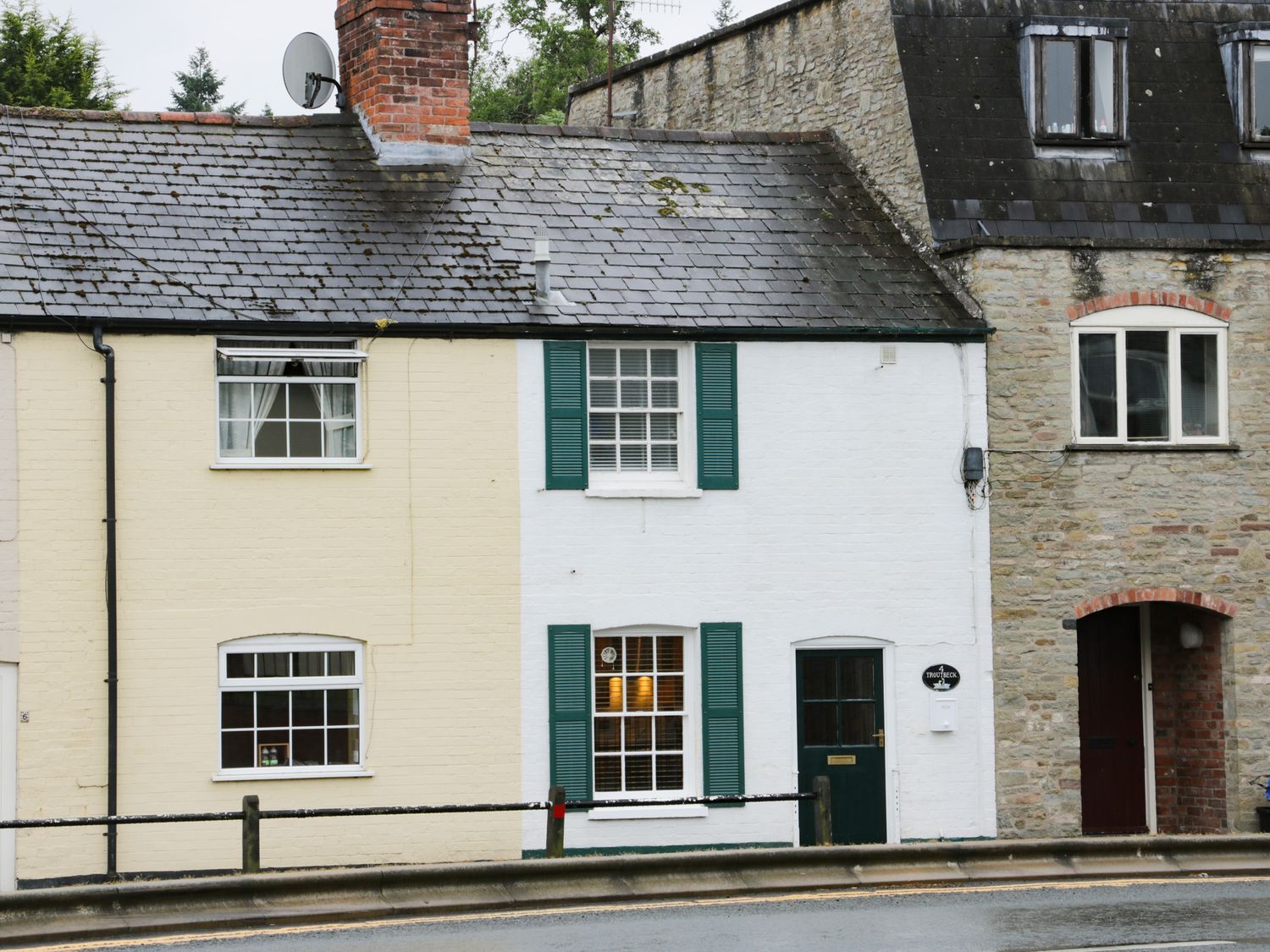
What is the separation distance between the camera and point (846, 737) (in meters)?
18.9

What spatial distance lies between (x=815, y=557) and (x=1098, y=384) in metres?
3.41

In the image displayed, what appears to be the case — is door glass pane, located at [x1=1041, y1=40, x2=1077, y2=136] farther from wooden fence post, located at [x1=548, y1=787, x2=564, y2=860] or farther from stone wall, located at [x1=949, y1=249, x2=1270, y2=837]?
wooden fence post, located at [x1=548, y1=787, x2=564, y2=860]

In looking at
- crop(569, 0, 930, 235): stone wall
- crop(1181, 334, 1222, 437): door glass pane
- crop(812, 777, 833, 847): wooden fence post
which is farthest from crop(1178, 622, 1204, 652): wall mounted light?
crop(812, 777, 833, 847): wooden fence post

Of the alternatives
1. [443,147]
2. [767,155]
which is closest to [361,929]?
[443,147]


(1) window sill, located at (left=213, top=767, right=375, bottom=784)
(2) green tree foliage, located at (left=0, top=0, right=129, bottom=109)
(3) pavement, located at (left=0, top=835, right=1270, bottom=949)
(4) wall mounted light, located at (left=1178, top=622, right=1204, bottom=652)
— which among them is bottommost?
(3) pavement, located at (left=0, top=835, right=1270, bottom=949)

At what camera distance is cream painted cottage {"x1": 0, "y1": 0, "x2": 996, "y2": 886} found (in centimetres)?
1712

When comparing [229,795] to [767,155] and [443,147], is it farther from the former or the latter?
[767,155]

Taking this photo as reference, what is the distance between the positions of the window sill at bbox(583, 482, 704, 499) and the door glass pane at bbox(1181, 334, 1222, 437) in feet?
16.8

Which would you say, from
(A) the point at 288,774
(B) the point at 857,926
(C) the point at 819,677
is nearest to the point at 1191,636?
(C) the point at 819,677

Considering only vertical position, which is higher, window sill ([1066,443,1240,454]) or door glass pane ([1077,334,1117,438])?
door glass pane ([1077,334,1117,438])

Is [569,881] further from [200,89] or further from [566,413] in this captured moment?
[200,89]

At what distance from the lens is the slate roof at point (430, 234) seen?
58.3 ft

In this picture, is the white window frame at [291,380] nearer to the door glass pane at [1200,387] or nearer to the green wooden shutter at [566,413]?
the green wooden shutter at [566,413]

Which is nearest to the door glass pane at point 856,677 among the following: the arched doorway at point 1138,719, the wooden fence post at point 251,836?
the arched doorway at point 1138,719
